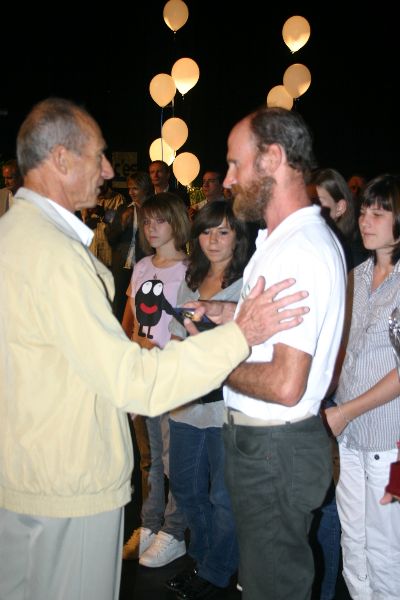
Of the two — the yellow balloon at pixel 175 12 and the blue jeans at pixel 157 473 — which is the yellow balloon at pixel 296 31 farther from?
the blue jeans at pixel 157 473

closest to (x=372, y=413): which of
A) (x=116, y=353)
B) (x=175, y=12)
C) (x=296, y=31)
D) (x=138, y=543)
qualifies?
(x=116, y=353)

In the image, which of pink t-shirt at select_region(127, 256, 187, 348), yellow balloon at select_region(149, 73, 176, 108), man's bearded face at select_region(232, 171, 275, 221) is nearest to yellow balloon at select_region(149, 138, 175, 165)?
yellow balloon at select_region(149, 73, 176, 108)

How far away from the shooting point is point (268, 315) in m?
1.52

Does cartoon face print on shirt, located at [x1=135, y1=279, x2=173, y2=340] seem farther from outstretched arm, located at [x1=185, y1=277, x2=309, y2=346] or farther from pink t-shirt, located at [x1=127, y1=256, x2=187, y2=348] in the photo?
outstretched arm, located at [x1=185, y1=277, x2=309, y2=346]

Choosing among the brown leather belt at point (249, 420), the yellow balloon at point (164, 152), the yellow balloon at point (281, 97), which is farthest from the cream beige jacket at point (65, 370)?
the yellow balloon at point (281, 97)

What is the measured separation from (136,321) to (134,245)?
148 centimetres

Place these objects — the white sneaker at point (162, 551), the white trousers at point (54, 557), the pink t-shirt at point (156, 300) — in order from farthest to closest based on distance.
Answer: the pink t-shirt at point (156, 300), the white sneaker at point (162, 551), the white trousers at point (54, 557)

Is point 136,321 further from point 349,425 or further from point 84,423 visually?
point 84,423

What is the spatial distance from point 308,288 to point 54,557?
0.90m

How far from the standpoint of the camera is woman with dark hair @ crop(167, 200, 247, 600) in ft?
9.04

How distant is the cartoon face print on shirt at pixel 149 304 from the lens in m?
3.21

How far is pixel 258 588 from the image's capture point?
70.2 inches

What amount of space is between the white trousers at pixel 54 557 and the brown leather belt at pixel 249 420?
0.45 m

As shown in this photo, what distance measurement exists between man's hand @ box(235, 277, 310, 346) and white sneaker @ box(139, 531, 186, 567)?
196 cm
